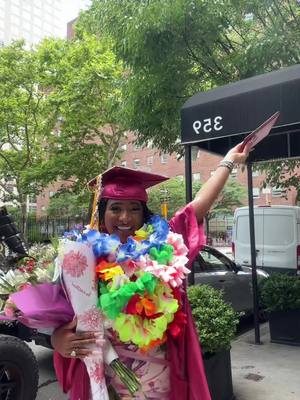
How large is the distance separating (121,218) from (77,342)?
1.75 feet

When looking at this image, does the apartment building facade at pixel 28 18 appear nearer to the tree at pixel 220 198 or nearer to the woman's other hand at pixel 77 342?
the tree at pixel 220 198

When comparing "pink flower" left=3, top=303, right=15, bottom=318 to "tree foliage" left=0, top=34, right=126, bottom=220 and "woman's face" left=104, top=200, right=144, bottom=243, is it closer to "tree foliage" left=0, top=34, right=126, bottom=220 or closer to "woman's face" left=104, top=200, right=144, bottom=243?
"woman's face" left=104, top=200, right=144, bottom=243

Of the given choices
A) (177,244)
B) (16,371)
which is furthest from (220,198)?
(177,244)

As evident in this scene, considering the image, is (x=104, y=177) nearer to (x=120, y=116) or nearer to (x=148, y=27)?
(x=148, y=27)

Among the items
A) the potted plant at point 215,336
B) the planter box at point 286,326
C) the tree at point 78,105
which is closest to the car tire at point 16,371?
the potted plant at point 215,336

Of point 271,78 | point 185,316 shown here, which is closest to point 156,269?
point 185,316

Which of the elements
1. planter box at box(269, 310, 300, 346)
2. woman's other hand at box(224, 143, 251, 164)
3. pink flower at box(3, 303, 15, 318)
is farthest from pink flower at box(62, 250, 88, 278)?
planter box at box(269, 310, 300, 346)

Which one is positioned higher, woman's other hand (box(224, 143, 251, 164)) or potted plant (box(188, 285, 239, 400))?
woman's other hand (box(224, 143, 251, 164))

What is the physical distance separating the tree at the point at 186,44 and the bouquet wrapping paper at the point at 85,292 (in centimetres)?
502

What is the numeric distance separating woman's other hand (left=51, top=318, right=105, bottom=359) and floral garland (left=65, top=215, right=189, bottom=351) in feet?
0.28

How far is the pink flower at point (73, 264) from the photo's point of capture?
62.7 inches

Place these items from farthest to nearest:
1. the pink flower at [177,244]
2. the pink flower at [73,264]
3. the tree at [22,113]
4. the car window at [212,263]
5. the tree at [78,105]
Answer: the tree at [22,113]
the tree at [78,105]
the car window at [212,263]
the pink flower at [177,244]
the pink flower at [73,264]

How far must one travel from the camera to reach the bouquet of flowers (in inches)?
63.4

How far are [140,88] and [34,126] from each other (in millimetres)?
13571
